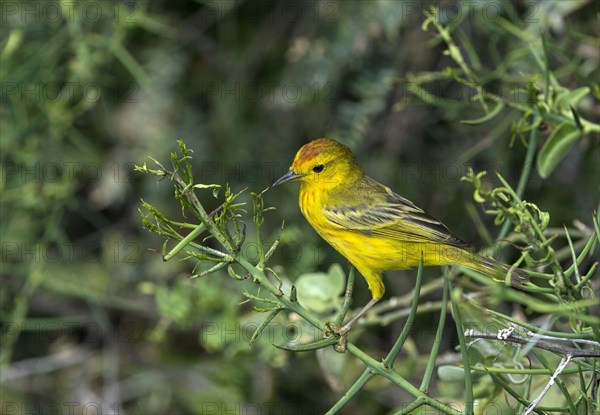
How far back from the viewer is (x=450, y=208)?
14.0 ft

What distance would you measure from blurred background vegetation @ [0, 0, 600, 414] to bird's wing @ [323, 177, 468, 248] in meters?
0.40

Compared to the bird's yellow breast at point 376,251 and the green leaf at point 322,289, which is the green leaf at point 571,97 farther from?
the green leaf at point 322,289

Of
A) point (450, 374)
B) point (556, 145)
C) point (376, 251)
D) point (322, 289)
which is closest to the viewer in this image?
point (450, 374)

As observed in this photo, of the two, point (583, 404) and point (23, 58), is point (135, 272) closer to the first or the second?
point (23, 58)

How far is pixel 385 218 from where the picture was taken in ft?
10.4

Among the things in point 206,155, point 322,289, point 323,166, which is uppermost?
point 323,166

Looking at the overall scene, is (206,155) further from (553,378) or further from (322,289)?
(553,378)

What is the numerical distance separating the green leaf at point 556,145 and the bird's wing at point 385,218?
522 mm

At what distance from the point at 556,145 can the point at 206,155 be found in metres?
2.37

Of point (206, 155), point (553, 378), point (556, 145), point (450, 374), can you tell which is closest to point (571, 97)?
point (556, 145)

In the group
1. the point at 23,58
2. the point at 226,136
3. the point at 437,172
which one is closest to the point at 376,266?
the point at 437,172

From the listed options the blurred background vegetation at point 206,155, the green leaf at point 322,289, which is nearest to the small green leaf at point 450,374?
the green leaf at point 322,289

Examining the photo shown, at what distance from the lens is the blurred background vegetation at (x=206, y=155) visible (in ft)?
12.9

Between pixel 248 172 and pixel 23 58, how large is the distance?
1.40 m
